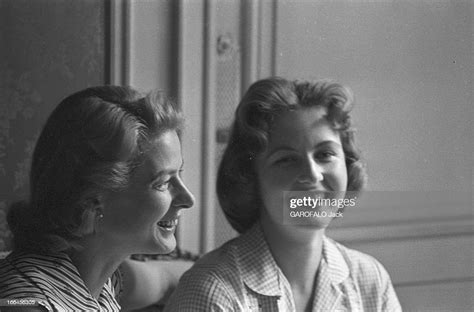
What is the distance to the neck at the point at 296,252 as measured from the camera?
3.45ft

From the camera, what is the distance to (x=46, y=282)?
0.89 metres

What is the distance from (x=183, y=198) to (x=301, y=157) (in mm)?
179

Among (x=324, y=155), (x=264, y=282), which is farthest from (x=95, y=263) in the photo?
(x=324, y=155)

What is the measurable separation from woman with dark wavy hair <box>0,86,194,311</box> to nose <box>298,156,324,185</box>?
0.17m

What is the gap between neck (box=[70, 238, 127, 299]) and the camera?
93 centimetres

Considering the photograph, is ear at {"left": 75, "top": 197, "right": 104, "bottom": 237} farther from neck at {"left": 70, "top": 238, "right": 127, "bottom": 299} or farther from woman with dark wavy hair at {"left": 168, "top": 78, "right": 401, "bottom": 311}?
woman with dark wavy hair at {"left": 168, "top": 78, "right": 401, "bottom": 311}

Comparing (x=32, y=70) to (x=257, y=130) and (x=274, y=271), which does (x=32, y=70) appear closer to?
(x=257, y=130)

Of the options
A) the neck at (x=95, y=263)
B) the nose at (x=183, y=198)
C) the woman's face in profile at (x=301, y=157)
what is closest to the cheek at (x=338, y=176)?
the woman's face in profile at (x=301, y=157)

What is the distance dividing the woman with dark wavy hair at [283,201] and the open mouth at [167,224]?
0.35 feet

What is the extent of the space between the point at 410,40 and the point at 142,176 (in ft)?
1.57

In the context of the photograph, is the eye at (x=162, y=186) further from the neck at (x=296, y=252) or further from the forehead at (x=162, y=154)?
the neck at (x=296, y=252)

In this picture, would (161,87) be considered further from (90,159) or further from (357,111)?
(357,111)

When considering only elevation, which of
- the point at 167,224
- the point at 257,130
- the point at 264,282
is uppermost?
the point at 257,130

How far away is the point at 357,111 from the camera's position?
1063 mm
